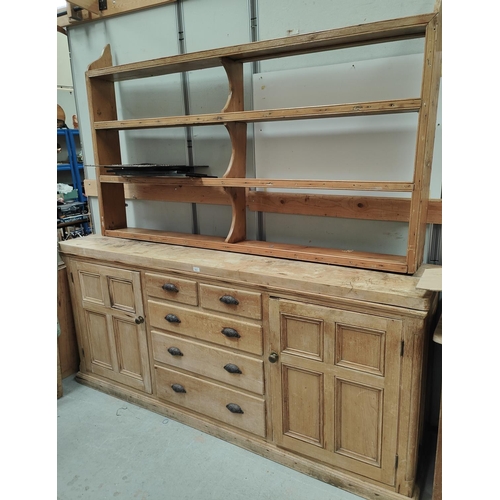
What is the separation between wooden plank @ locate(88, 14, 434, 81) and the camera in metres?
1.49

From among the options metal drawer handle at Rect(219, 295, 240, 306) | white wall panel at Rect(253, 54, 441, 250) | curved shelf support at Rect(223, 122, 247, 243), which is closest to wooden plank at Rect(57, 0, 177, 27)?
white wall panel at Rect(253, 54, 441, 250)

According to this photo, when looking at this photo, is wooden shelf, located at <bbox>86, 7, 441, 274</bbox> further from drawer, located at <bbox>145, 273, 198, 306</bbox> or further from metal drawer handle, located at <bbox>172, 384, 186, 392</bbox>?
metal drawer handle, located at <bbox>172, 384, 186, 392</bbox>

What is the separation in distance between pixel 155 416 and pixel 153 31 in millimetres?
2261

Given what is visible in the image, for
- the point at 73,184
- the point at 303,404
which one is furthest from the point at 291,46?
the point at 73,184

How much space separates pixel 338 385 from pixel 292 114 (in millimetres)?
1174

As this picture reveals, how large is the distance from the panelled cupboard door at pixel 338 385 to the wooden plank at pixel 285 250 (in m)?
0.28

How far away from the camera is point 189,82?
2.32m

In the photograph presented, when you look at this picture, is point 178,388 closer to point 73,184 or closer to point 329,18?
point 329,18

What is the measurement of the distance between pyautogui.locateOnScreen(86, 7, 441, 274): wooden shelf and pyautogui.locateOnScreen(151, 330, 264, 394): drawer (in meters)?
0.52

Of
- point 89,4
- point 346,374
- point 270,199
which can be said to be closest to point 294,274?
point 346,374

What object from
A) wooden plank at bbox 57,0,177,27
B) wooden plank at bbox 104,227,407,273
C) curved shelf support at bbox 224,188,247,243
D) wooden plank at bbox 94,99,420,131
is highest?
wooden plank at bbox 57,0,177,27

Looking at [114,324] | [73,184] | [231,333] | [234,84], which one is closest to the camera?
[231,333]

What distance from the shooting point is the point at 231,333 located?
1836 millimetres

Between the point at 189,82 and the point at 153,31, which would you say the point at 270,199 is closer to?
the point at 189,82
